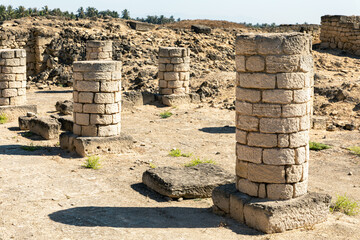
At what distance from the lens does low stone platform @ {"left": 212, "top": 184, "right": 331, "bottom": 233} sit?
22.6 feet

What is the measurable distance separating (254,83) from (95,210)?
3370 mm

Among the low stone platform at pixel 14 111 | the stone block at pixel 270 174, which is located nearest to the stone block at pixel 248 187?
the stone block at pixel 270 174

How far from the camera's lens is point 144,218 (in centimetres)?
753

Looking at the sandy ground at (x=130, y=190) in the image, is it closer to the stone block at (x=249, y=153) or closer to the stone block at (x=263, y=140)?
the stone block at (x=249, y=153)

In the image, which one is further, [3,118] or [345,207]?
[3,118]

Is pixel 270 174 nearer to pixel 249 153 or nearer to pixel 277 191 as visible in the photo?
pixel 277 191

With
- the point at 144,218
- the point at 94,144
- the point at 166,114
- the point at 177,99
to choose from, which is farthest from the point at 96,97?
the point at 177,99

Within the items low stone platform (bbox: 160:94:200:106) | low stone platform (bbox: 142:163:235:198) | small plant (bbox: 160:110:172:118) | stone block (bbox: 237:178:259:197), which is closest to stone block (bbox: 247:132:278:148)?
stone block (bbox: 237:178:259:197)

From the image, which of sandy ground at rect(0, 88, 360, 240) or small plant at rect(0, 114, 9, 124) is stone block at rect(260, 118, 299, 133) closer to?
sandy ground at rect(0, 88, 360, 240)

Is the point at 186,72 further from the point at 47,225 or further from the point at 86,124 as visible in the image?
the point at 47,225

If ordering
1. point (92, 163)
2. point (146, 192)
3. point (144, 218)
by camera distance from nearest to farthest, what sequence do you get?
point (144, 218), point (146, 192), point (92, 163)

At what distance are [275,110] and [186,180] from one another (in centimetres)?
246

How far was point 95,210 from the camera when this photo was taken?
25.6 ft

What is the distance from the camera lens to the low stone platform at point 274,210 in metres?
6.88
